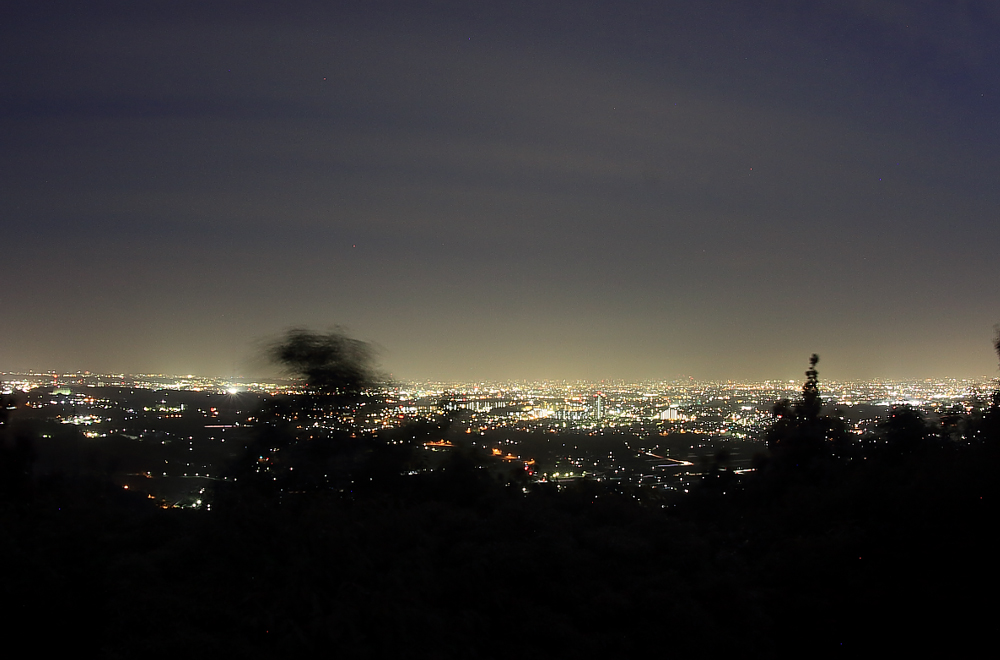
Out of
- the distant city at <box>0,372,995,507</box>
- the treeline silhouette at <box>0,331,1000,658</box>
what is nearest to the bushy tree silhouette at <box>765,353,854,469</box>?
the distant city at <box>0,372,995,507</box>

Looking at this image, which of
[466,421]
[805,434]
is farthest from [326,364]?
[805,434]

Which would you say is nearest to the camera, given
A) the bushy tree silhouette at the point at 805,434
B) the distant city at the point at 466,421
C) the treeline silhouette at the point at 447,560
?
the treeline silhouette at the point at 447,560

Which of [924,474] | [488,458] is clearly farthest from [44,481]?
[924,474]

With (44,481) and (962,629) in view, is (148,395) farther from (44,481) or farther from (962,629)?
(962,629)

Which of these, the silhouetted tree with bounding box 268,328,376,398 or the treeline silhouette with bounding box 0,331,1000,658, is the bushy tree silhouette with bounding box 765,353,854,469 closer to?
the treeline silhouette with bounding box 0,331,1000,658

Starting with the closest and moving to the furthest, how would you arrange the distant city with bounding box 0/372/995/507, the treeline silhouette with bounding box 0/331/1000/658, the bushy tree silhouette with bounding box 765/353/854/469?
Result: the treeline silhouette with bounding box 0/331/1000/658 → the distant city with bounding box 0/372/995/507 → the bushy tree silhouette with bounding box 765/353/854/469

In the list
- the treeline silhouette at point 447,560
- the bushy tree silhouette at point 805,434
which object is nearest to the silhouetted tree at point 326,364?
the treeline silhouette at point 447,560

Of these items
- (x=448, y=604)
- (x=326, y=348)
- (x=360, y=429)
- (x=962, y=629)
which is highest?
(x=326, y=348)

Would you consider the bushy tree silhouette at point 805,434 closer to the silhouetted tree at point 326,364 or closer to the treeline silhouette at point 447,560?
the treeline silhouette at point 447,560

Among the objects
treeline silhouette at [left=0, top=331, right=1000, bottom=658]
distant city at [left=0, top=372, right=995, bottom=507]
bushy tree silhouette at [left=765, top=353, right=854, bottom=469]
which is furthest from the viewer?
bushy tree silhouette at [left=765, top=353, right=854, bottom=469]
